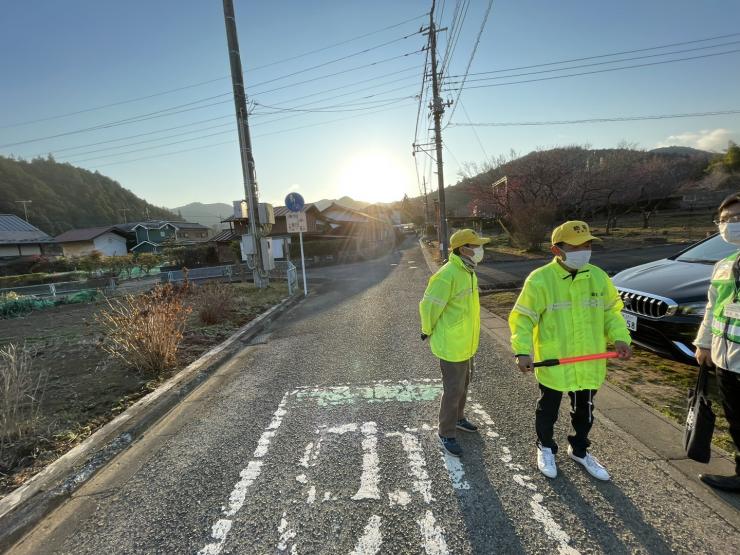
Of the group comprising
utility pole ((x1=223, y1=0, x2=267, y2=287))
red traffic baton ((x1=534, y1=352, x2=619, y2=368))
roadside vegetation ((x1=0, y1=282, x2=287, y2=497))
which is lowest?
roadside vegetation ((x1=0, y1=282, x2=287, y2=497))

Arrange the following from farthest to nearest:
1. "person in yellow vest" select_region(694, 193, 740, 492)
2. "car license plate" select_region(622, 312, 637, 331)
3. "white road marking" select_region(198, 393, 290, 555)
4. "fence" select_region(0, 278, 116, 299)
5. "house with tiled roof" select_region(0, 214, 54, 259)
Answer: "house with tiled roof" select_region(0, 214, 54, 259), "fence" select_region(0, 278, 116, 299), "car license plate" select_region(622, 312, 637, 331), "person in yellow vest" select_region(694, 193, 740, 492), "white road marking" select_region(198, 393, 290, 555)

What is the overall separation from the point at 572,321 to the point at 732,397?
1.00 meters

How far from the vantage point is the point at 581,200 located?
2453 centimetres

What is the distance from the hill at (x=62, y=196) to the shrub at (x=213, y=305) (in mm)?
71731

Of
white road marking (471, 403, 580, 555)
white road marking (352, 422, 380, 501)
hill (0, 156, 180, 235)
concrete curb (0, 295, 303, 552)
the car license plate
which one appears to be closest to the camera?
white road marking (471, 403, 580, 555)

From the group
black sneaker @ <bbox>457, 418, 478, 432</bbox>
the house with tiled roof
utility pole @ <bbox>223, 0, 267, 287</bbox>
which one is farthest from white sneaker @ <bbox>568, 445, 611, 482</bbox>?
the house with tiled roof

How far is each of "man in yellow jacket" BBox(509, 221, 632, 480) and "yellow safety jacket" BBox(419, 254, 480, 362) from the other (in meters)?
0.37

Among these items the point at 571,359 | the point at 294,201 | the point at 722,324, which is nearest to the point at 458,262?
the point at 571,359

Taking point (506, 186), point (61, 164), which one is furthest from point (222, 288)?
point (61, 164)

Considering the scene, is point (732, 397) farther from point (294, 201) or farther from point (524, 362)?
point (294, 201)

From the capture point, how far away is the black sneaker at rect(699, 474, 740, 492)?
204 cm

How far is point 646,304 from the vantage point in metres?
3.53

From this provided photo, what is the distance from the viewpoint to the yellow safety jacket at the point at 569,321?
2191 millimetres

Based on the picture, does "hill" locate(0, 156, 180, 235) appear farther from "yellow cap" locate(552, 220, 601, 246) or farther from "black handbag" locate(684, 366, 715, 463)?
"black handbag" locate(684, 366, 715, 463)
